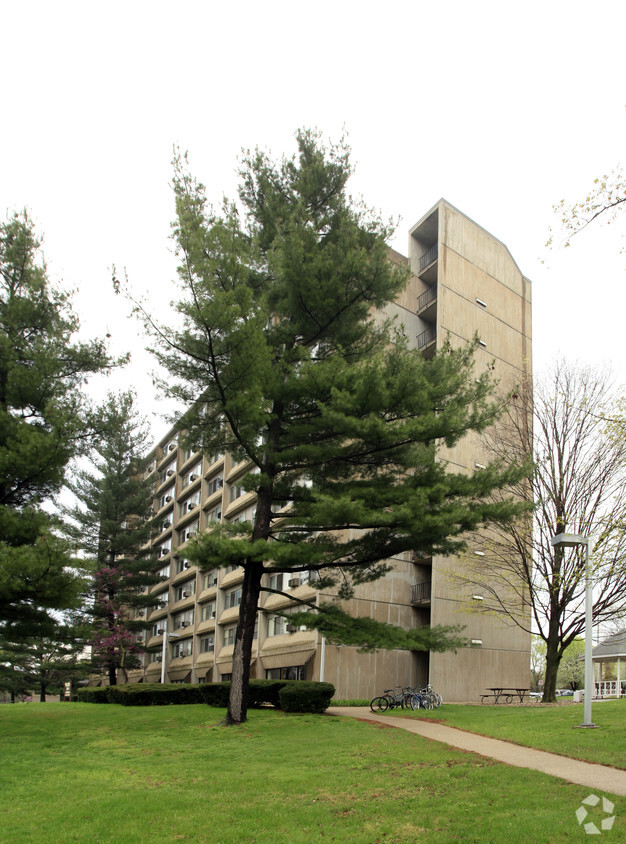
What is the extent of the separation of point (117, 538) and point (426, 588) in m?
21.2

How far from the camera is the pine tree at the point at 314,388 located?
1481 cm

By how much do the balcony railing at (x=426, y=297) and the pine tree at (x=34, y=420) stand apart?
21.0 m

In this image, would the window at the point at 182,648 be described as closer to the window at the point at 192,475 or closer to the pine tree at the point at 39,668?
the pine tree at the point at 39,668

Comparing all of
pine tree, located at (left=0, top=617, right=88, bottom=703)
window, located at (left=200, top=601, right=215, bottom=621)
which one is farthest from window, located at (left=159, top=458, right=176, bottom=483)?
window, located at (left=200, top=601, right=215, bottom=621)

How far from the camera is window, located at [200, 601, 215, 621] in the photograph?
146 feet

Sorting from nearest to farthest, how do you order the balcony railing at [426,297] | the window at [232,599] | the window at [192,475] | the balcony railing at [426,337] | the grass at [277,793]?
the grass at [277,793], the balcony railing at [426,337], the balcony railing at [426,297], the window at [232,599], the window at [192,475]

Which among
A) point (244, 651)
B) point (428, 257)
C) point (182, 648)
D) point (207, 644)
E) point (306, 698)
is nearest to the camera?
point (244, 651)

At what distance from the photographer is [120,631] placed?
134 feet

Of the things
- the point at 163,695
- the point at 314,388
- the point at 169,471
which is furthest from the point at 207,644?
the point at 314,388

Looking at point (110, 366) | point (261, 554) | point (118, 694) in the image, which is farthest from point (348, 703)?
point (110, 366)

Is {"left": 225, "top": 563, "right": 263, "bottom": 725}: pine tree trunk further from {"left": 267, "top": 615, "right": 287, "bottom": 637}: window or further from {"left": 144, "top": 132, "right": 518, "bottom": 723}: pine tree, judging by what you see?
{"left": 267, "top": 615, "right": 287, "bottom": 637}: window

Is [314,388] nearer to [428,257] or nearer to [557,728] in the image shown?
[557,728]

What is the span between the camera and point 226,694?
22.4 m

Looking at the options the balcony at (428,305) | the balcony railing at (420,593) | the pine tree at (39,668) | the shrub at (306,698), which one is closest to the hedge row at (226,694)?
the shrub at (306,698)
